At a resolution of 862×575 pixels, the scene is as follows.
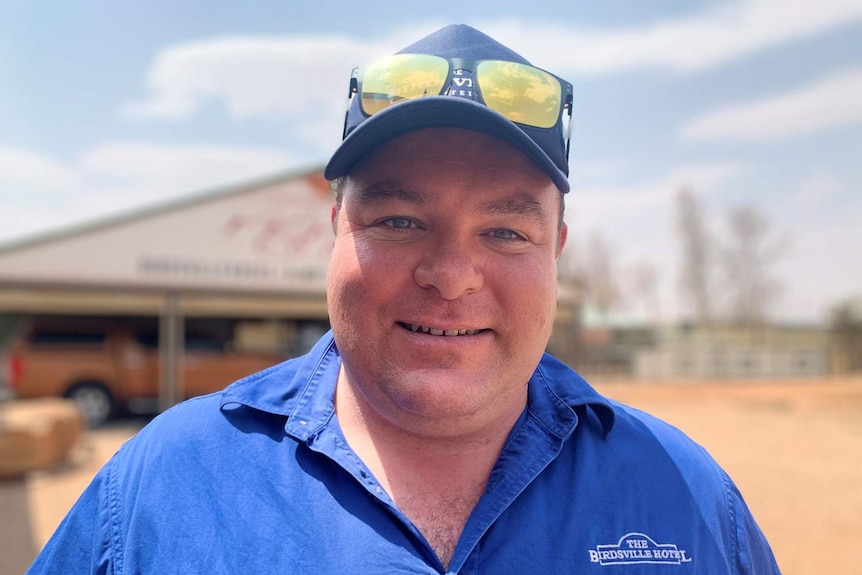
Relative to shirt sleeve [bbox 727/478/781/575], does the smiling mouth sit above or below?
above

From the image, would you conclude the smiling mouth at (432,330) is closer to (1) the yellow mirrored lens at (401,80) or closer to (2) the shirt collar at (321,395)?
(2) the shirt collar at (321,395)

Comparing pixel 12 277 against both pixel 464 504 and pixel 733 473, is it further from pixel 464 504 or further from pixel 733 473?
pixel 464 504

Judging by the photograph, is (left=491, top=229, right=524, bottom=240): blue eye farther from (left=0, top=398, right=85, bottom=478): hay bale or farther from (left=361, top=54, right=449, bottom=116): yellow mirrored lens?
(left=0, top=398, right=85, bottom=478): hay bale

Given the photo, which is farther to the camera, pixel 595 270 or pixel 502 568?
pixel 595 270

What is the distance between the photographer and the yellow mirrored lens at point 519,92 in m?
1.55

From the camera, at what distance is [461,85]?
1.54m

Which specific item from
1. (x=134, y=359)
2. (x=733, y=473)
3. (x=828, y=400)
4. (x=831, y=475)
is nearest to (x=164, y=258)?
(x=134, y=359)

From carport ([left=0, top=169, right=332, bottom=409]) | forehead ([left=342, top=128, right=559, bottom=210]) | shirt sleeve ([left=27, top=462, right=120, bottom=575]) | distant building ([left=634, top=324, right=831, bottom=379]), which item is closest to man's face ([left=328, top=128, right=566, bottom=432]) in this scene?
forehead ([left=342, top=128, right=559, bottom=210])

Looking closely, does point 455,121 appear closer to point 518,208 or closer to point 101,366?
point 518,208

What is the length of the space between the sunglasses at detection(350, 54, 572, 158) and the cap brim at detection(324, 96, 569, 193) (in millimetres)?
67

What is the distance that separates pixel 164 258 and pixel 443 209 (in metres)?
12.6

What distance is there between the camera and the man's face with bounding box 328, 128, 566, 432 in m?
1.45

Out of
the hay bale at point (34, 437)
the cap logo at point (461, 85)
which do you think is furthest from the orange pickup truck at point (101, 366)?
the cap logo at point (461, 85)

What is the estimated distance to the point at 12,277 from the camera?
12.1m
